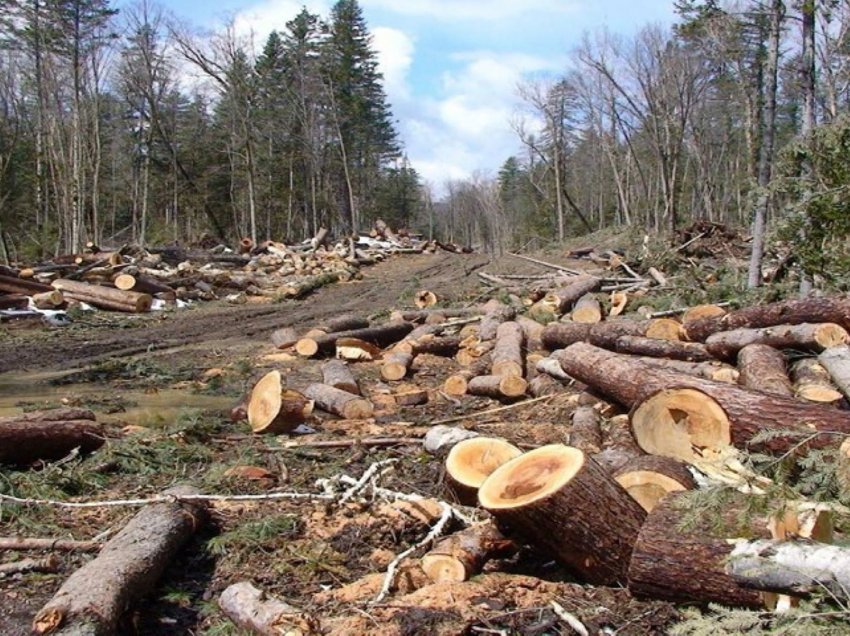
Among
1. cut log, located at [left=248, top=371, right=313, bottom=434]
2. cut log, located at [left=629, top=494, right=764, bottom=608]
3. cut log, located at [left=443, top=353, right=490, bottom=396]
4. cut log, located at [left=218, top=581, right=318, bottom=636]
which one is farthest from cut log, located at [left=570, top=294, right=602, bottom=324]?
cut log, located at [left=218, top=581, right=318, bottom=636]

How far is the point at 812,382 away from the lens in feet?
22.5

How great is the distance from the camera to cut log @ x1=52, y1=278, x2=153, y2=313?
17.4 meters

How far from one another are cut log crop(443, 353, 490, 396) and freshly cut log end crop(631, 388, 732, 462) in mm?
3982

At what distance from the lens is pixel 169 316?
17.2 meters

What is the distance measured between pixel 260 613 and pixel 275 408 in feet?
12.6

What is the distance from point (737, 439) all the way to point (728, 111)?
133 feet

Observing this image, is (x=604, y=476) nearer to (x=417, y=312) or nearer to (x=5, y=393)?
(x=5, y=393)

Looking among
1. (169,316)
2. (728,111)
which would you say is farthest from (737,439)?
(728,111)

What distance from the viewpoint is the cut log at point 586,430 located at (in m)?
6.60

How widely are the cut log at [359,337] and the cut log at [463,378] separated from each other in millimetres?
2400

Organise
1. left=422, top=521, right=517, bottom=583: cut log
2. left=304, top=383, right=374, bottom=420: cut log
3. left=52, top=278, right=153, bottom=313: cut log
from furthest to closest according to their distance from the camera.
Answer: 1. left=52, top=278, right=153, bottom=313: cut log
2. left=304, top=383, right=374, bottom=420: cut log
3. left=422, top=521, right=517, bottom=583: cut log

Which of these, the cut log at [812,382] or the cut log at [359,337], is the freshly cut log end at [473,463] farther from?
the cut log at [359,337]

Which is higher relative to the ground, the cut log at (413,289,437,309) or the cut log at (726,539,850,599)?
the cut log at (413,289,437,309)

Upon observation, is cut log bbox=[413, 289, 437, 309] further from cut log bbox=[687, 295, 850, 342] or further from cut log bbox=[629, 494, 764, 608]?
cut log bbox=[629, 494, 764, 608]
